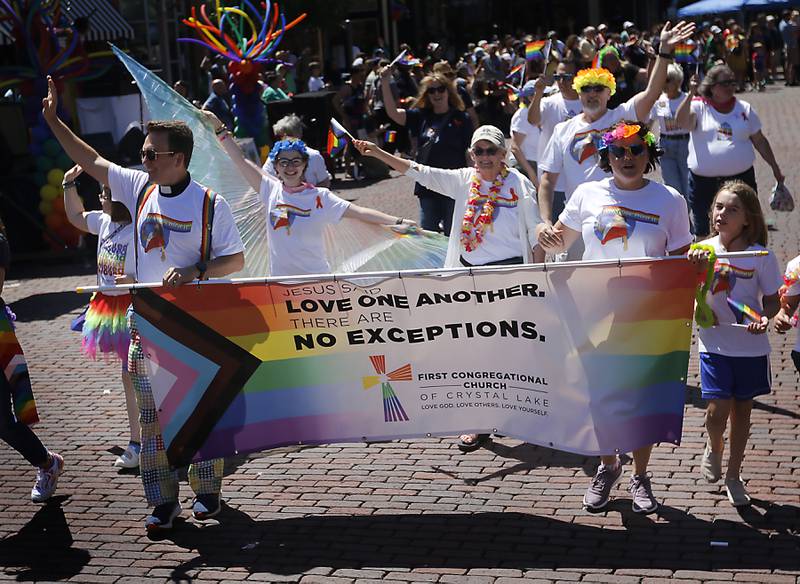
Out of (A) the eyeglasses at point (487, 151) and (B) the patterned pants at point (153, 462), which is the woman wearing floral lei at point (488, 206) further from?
(B) the patterned pants at point (153, 462)

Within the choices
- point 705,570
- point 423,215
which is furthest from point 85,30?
point 705,570

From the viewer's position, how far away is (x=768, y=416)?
23.5ft

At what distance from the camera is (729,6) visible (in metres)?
33.0

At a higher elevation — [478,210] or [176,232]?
[176,232]

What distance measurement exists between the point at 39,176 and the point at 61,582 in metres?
10.1

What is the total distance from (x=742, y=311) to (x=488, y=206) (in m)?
1.83

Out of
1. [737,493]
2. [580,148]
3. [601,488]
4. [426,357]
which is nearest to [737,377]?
[737,493]

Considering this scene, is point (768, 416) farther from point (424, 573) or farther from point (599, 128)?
point (424, 573)

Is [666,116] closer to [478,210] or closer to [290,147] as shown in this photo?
[478,210]

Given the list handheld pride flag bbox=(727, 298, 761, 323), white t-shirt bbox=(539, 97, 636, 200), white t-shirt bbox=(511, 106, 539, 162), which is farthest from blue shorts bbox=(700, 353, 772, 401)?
white t-shirt bbox=(511, 106, 539, 162)

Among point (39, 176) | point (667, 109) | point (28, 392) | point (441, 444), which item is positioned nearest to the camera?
point (28, 392)

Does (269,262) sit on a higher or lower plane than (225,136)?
lower

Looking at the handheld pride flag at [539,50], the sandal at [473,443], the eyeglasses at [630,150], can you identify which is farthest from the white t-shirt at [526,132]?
the eyeglasses at [630,150]

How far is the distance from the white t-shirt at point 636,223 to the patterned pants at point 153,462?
7.24ft
